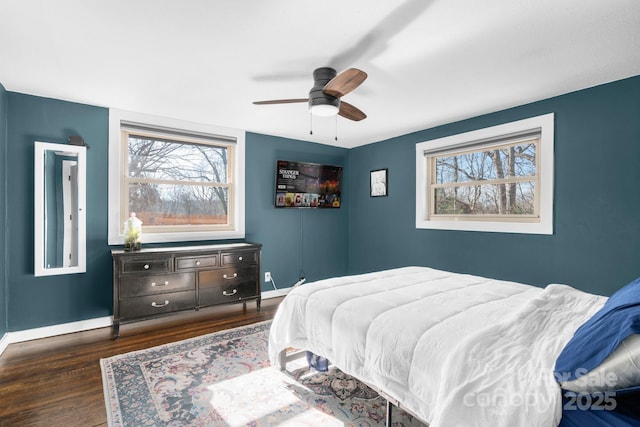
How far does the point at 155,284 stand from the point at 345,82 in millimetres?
2813

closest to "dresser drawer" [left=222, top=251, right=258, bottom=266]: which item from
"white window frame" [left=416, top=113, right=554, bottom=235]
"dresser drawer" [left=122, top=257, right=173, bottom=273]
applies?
"dresser drawer" [left=122, top=257, right=173, bottom=273]

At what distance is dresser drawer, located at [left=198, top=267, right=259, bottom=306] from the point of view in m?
3.67

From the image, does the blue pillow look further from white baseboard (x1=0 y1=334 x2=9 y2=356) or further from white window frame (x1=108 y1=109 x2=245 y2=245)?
white baseboard (x1=0 y1=334 x2=9 y2=356)

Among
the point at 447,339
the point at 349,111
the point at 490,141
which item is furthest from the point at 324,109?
the point at 490,141

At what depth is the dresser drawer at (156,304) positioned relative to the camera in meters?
3.22

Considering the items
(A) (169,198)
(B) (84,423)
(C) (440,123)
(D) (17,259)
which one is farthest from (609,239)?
(D) (17,259)

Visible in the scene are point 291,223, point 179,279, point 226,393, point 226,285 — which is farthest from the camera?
point 291,223

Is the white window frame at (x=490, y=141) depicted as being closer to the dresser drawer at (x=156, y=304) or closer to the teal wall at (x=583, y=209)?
the teal wall at (x=583, y=209)

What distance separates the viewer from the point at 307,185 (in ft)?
16.3

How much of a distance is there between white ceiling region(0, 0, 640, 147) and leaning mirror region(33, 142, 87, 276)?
0.63 meters

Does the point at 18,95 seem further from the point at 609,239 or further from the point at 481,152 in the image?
the point at 609,239

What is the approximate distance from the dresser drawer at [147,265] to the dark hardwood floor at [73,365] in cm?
63

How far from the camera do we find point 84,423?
1.86m

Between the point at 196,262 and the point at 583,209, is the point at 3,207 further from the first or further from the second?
the point at 583,209
